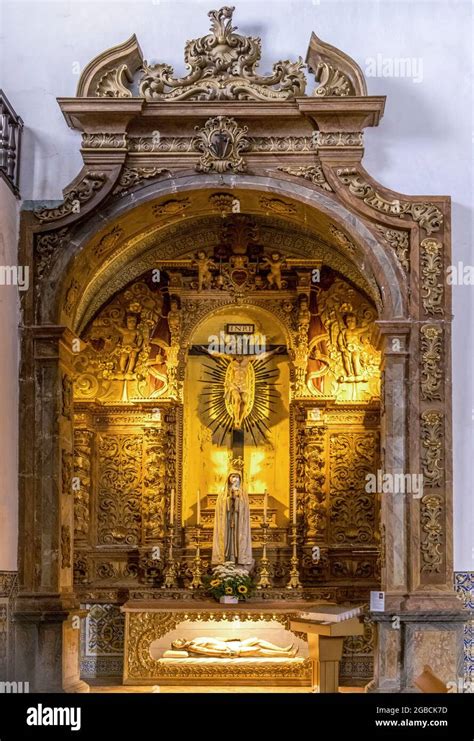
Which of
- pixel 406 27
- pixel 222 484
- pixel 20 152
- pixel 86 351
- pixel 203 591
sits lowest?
pixel 203 591

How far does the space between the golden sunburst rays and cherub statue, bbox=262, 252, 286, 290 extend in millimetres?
974

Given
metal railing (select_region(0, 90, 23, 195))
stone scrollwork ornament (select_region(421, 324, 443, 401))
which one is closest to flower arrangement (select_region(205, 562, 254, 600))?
stone scrollwork ornament (select_region(421, 324, 443, 401))

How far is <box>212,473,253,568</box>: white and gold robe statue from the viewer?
15.5 m

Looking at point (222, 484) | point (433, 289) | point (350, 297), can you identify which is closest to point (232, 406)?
point (222, 484)

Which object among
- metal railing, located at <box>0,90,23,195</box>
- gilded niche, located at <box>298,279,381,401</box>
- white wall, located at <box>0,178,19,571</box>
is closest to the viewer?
white wall, located at <box>0,178,19,571</box>

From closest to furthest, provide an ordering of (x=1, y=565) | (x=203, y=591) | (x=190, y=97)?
(x=1, y=565) < (x=190, y=97) < (x=203, y=591)

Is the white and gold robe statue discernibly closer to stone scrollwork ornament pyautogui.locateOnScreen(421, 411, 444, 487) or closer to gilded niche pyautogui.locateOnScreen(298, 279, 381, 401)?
gilded niche pyautogui.locateOnScreen(298, 279, 381, 401)

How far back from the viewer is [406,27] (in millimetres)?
13078

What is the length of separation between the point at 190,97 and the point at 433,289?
9.90 feet

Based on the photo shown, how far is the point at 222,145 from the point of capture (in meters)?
12.9

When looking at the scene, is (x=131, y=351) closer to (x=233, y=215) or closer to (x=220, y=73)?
(x=233, y=215)

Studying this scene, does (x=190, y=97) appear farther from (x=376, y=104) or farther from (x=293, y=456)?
(x=293, y=456)

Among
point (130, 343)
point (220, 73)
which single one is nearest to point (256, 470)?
point (130, 343)

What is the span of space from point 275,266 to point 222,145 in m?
3.47
